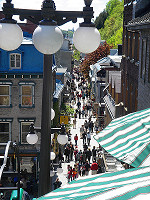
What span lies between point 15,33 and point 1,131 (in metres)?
23.3

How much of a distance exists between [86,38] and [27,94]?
75.8 feet

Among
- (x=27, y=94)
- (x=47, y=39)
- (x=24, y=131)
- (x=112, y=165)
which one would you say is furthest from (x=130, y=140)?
(x=24, y=131)

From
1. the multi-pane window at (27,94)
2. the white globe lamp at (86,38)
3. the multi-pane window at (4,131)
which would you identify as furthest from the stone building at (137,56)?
the multi-pane window at (4,131)

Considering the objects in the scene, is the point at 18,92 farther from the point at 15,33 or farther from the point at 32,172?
the point at 15,33

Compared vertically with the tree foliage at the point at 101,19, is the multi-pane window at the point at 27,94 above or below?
below

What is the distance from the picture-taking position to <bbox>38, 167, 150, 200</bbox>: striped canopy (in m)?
4.62

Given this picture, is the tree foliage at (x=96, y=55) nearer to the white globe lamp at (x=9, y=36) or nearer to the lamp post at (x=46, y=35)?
the lamp post at (x=46, y=35)

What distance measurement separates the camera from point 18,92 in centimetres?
2838

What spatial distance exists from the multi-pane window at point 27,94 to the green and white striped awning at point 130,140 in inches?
744

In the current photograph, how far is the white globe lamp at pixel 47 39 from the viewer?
215 inches

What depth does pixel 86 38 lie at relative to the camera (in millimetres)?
5668

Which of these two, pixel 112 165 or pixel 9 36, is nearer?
pixel 9 36

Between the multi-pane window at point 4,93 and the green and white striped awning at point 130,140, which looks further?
the multi-pane window at point 4,93

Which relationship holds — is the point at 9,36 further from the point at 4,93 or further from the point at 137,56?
the point at 4,93
